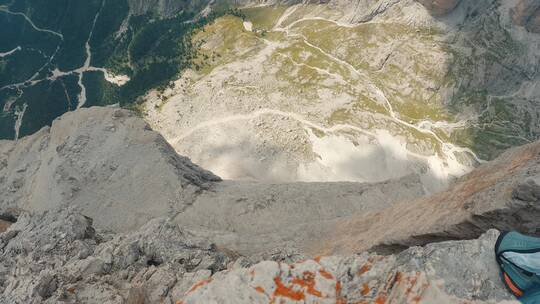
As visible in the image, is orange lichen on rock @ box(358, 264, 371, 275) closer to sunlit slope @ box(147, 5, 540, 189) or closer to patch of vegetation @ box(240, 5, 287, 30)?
sunlit slope @ box(147, 5, 540, 189)

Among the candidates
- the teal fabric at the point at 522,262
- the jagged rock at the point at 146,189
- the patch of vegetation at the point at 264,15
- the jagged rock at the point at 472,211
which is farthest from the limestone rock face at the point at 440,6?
the teal fabric at the point at 522,262

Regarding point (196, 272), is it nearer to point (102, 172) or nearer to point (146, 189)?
point (146, 189)

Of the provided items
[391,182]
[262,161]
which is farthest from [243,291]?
[262,161]

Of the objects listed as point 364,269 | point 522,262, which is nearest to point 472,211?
point 522,262

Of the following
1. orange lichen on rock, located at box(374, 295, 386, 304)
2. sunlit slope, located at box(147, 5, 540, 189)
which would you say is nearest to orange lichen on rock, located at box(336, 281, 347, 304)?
orange lichen on rock, located at box(374, 295, 386, 304)

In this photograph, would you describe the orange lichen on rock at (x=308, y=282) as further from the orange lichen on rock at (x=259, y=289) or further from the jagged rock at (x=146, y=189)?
the jagged rock at (x=146, y=189)

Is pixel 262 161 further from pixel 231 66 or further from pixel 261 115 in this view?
pixel 231 66
